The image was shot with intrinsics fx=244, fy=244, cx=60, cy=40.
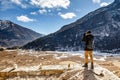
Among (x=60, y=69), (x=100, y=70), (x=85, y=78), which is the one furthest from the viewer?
(x=60, y=69)

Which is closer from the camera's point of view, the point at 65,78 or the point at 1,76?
the point at 65,78

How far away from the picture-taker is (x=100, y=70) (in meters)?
16.4

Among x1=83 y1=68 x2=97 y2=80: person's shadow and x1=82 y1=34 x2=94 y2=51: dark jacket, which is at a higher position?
x1=82 y1=34 x2=94 y2=51: dark jacket

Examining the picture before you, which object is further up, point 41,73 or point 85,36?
point 85,36

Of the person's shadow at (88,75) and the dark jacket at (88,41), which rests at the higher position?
the dark jacket at (88,41)

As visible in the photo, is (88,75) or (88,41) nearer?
(88,75)

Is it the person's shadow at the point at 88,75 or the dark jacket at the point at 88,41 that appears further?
the dark jacket at the point at 88,41

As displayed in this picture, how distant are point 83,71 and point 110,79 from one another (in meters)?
1.80

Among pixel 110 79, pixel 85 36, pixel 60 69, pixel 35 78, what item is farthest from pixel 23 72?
pixel 110 79

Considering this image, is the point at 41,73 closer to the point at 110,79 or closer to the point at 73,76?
the point at 73,76

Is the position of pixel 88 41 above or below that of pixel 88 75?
above

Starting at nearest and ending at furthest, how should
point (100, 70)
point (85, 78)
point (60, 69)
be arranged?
point (85, 78) < point (100, 70) < point (60, 69)

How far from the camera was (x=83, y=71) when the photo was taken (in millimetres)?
16047

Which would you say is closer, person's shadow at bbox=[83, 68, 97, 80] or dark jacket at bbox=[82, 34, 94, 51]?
person's shadow at bbox=[83, 68, 97, 80]
